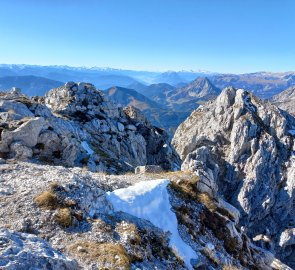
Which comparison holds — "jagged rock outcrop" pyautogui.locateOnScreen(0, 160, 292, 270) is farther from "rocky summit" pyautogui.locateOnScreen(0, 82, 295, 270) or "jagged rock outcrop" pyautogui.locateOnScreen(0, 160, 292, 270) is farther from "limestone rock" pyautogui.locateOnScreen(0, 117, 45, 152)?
"limestone rock" pyautogui.locateOnScreen(0, 117, 45, 152)

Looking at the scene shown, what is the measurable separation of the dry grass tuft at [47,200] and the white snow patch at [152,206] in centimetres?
434

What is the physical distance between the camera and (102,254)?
55.2 feet

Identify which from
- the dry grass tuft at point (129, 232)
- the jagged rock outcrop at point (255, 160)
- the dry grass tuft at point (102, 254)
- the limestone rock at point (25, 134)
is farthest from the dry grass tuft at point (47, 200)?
the jagged rock outcrop at point (255, 160)

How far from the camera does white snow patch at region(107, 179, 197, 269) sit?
876 inches

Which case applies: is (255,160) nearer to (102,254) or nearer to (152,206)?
(152,206)

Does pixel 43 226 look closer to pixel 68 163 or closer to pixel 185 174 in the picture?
pixel 185 174

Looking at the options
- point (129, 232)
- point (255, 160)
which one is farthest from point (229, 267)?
point (255, 160)

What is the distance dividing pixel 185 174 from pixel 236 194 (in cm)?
9442

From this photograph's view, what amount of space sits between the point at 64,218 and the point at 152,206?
7761 mm

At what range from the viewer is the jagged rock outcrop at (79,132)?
128 ft

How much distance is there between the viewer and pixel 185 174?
32.4 m

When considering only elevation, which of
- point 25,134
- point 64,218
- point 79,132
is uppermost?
point 25,134

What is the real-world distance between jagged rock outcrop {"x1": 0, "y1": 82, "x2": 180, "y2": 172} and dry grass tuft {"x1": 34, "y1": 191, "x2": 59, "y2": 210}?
16.6 meters

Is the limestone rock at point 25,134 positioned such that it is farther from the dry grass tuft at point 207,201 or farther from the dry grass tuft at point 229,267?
the dry grass tuft at point 229,267
